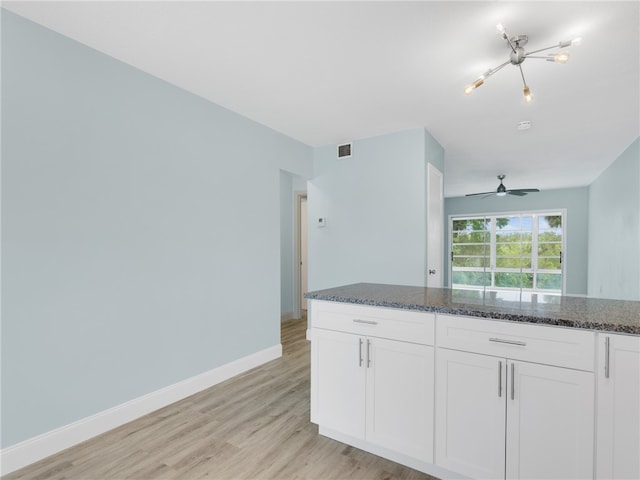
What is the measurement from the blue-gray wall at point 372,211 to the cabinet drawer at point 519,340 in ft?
6.42

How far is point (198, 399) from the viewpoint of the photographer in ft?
8.83

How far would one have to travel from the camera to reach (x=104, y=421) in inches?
86.0

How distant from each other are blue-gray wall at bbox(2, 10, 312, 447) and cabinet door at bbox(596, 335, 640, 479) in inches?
105

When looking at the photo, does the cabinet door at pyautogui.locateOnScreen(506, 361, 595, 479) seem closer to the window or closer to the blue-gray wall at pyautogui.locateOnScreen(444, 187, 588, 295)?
the window

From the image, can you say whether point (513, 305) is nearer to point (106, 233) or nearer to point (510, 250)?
point (106, 233)

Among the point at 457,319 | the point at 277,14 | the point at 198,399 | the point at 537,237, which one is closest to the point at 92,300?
the point at 198,399

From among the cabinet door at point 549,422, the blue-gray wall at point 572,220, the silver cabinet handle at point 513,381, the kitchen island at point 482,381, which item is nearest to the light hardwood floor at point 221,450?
the kitchen island at point 482,381

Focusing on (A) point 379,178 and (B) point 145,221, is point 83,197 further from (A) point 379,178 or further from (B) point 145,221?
(A) point 379,178

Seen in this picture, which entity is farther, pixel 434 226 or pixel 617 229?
pixel 617 229

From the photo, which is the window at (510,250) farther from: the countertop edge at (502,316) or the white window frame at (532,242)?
the countertop edge at (502,316)

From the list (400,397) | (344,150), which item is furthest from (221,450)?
(344,150)

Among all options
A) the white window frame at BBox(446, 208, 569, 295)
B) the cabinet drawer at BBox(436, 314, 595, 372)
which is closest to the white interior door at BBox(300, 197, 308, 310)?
the white window frame at BBox(446, 208, 569, 295)

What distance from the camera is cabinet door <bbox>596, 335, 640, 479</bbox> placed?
130cm

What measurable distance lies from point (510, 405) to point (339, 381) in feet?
3.00
